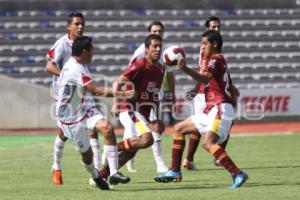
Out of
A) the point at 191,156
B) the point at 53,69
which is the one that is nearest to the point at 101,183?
the point at 53,69

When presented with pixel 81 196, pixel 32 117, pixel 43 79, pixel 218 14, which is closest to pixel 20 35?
pixel 43 79

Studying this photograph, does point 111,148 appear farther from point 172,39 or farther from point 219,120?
point 172,39

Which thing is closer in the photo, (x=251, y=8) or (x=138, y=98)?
(x=138, y=98)

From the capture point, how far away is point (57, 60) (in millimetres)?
11859

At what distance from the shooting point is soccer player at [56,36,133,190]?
397 inches

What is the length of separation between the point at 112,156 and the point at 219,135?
1269mm

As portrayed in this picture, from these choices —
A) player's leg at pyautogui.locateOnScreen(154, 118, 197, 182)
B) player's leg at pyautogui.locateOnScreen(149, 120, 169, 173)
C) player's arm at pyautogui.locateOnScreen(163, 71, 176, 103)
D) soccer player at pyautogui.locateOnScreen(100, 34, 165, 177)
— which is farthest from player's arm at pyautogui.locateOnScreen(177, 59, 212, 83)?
player's arm at pyautogui.locateOnScreen(163, 71, 176, 103)

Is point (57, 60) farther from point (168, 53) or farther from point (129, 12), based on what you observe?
point (129, 12)

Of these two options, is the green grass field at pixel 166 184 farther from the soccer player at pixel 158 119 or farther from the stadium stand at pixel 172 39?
the stadium stand at pixel 172 39

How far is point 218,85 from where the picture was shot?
1062cm

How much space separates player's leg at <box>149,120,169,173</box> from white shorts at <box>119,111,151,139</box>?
59.7 inches

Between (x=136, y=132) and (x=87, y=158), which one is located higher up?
(x=136, y=132)

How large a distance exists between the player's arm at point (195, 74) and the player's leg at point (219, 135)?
0.43 meters

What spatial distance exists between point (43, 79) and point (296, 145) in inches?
464
